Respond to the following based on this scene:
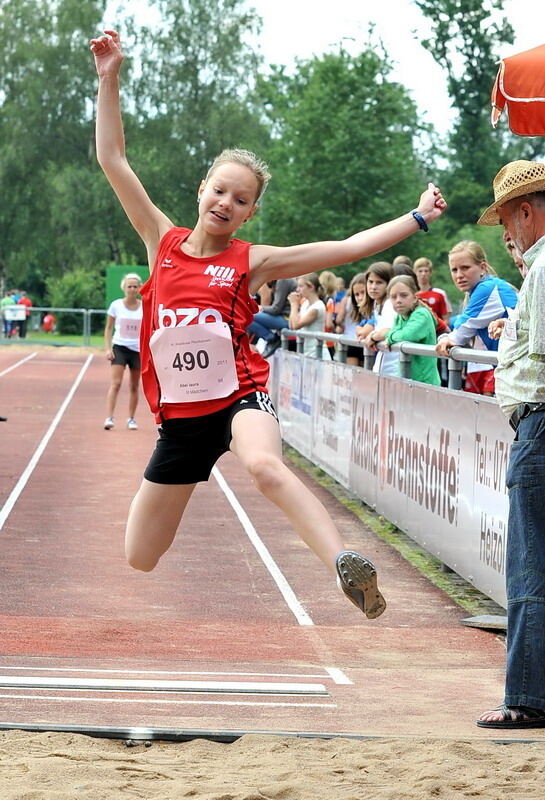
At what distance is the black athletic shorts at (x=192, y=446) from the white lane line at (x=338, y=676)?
57.8 inches

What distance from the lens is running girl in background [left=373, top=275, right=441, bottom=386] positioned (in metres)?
10.7

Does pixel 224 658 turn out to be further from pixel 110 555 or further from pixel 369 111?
pixel 369 111

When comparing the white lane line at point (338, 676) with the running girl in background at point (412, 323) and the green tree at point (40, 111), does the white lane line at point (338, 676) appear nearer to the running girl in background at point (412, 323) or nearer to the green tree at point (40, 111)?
the running girl in background at point (412, 323)

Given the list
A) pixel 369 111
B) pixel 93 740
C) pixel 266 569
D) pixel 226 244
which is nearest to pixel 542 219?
pixel 226 244

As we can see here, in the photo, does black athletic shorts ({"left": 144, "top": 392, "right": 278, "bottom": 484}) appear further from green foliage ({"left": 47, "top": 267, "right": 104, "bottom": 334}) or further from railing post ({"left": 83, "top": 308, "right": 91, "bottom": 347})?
green foliage ({"left": 47, "top": 267, "right": 104, "bottom": 334})

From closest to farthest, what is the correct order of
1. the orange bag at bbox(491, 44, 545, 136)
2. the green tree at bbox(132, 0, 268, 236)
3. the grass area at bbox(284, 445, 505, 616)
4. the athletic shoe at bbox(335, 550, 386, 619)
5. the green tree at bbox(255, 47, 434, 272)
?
1. the athletic shoe at bbox(335, 550, 386, 619)
2. the orange bag at bbox(491, 44, 545, 136)
3. the grass area at bbox(284, 445, 505, 616)
4. the green tree at bbox(255, 47, 434, 272)
5. the green tree at bbox(132, 0, 268, 236)

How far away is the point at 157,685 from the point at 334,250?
7.15ft

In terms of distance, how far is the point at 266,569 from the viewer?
9727mm

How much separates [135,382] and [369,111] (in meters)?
33.2

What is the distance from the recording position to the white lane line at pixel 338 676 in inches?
251

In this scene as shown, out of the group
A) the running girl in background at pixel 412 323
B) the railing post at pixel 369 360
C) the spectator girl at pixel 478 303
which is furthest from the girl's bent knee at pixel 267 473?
the railing post at pixel 369 360

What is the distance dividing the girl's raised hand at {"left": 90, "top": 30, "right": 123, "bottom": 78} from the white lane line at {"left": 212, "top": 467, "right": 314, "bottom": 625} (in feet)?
12.2

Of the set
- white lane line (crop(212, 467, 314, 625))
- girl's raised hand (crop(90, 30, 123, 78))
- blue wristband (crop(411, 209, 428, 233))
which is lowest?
white lane line (crop(212, 467, 314, 625))

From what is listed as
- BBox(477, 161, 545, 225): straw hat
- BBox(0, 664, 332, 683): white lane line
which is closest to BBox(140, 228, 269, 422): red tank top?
BBox(477, 161, 545, 225): straw hat
